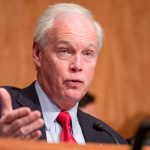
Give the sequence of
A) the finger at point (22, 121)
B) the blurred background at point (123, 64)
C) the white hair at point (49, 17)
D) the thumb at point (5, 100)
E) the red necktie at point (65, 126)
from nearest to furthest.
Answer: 1. the finger at point (22, 121)
2. the thumb at point (5, 100)
3. the red necktie at point (65, 126)
4. the white hair at point (49, 17)
5. the blurred background at point (123, 64)

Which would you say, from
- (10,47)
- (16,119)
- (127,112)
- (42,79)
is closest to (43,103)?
(42,79)

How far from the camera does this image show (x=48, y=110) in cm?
204

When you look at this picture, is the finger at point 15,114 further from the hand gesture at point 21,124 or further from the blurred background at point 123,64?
the blurred background at point 123,64

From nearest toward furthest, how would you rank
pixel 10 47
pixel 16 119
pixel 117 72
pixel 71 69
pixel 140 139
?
pixel 140 139, pixel 16 119, pixel 71 69, pixel 10 47, pixel 117 72

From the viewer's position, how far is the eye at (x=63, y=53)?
2100 millimetres

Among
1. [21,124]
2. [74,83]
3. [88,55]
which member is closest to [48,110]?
[74,83]

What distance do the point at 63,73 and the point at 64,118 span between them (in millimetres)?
180

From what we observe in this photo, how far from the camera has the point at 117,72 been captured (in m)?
4.18

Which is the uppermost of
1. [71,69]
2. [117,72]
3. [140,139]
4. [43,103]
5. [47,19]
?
[140,139]

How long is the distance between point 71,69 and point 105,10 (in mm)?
2162

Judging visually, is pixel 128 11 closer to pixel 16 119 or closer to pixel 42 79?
pixel 42 79

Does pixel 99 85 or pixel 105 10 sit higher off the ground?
pixel 105 10

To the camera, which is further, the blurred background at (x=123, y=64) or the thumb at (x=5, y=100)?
the blurred background at (x=123, y=64)

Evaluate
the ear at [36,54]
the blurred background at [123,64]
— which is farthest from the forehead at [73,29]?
the blurred background at [123,64]
